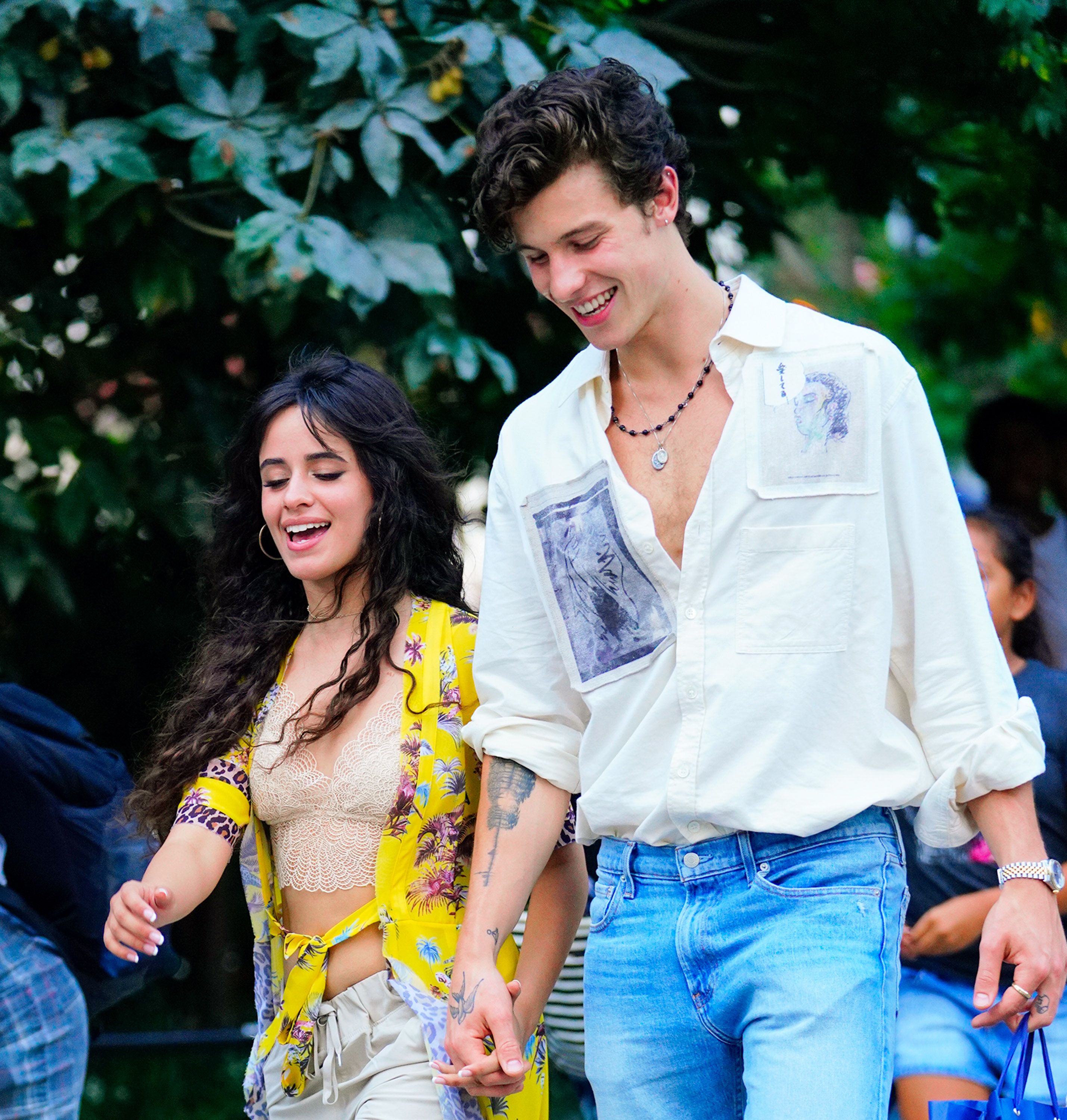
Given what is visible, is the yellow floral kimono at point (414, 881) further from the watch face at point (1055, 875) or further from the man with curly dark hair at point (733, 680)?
the watch face at point (1055, 875)

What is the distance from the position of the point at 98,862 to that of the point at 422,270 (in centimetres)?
145

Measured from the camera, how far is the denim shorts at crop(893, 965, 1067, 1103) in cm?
290

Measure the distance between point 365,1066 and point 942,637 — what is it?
1.18 m

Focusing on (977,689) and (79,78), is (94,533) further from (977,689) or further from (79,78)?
(977,689)

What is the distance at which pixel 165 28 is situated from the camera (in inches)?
121

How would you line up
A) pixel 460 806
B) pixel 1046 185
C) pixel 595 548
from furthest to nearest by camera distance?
1. pixel 1046 185
2. pixel 460 806
3. pixel 595 548

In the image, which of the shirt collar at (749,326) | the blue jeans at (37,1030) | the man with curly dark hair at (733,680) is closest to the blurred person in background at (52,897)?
the blue jeans at (37,1030)

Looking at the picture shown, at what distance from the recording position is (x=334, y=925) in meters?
2.57

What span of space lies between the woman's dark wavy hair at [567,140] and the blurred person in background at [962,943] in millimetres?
1217

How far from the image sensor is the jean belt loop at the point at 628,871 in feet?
7.35

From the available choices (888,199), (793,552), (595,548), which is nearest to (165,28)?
(595,548)

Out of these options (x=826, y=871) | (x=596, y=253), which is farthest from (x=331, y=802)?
(x=596, y=253)

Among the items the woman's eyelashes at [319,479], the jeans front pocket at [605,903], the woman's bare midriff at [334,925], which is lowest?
the woman's bare midriff at [334,925]

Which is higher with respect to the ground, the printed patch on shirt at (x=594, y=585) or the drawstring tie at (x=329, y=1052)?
the printed patch on shirt at (x=594, y=585)
